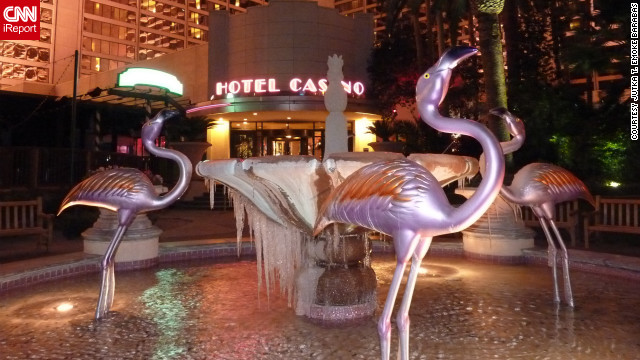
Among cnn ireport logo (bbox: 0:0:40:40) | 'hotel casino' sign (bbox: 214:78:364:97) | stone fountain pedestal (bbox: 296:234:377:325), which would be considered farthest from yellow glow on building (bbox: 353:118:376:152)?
stone fountain pedestal (bbox: 296:234:377:325)

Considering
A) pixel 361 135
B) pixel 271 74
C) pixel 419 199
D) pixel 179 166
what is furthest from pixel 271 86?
pixel 419 199

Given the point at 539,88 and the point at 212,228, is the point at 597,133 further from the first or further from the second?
the point at 212,228

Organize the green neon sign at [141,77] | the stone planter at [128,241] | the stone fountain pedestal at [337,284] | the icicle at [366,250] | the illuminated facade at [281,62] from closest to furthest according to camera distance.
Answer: the stone fountain pedestal at [337,284], the icicle at [366,250], the stone planter at [128,241], the illuminated facade at [281,62], the green neon sign at [141,77]

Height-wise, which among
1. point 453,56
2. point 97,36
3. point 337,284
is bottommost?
point 337,284

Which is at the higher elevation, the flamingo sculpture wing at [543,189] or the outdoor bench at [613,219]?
the flamingo sculpture wing at [543,189]

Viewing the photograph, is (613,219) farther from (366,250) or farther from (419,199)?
(419,199)

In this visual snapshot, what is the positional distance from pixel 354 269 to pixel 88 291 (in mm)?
3610

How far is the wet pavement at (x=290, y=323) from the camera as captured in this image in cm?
403

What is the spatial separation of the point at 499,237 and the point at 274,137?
21.4 meters

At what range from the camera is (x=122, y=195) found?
195 inches

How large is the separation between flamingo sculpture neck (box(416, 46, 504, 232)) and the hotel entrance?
2480 cm

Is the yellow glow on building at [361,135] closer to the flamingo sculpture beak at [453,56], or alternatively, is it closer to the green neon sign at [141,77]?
the green neon sign at [141,77]

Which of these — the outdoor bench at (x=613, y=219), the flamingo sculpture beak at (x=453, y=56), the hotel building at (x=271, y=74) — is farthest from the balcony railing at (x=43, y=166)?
the flamingo sculpture beak at (x=453, y=56)

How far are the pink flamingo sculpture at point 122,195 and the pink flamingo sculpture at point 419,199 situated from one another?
272 centimetres
